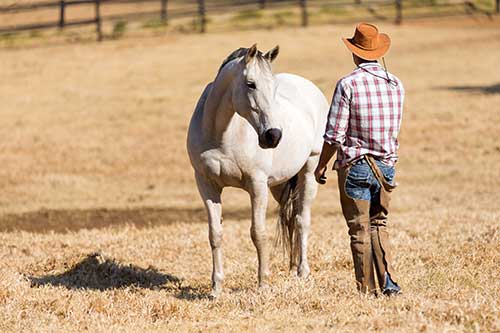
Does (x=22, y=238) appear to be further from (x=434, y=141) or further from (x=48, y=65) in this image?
(x=48, y=65)

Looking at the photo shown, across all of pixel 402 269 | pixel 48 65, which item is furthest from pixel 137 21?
pixel 402 269

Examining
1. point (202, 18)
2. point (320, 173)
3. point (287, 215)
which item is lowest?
point (202, 18)

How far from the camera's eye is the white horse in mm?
7617

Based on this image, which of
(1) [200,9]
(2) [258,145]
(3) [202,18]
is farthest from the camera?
(1) [200,9]

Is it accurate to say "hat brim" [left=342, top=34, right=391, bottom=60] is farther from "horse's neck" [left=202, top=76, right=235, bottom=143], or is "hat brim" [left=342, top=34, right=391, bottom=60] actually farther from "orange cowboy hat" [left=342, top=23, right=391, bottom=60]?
"horse's neck" [left=202, top=76, right=235, bottom=143]

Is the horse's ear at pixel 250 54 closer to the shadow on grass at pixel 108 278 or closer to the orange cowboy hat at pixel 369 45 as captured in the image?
the orange cowboy hat at pixel 369 45

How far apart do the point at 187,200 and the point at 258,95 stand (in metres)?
9.73

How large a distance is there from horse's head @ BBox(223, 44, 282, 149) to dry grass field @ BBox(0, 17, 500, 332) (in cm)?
115

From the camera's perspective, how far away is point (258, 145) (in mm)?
8273

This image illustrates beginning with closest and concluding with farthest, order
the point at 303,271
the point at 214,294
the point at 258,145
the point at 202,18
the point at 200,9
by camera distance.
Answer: the point at 214,294 → the point at 258,145 → the point at 303,271 → the point at 202,18 → the point at 200,9

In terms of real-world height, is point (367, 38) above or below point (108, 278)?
above

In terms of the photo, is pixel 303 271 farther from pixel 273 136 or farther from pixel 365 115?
pixel 365 115

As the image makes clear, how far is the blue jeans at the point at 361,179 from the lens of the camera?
7148 mm

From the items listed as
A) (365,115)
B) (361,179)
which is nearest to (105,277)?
(361,179)
